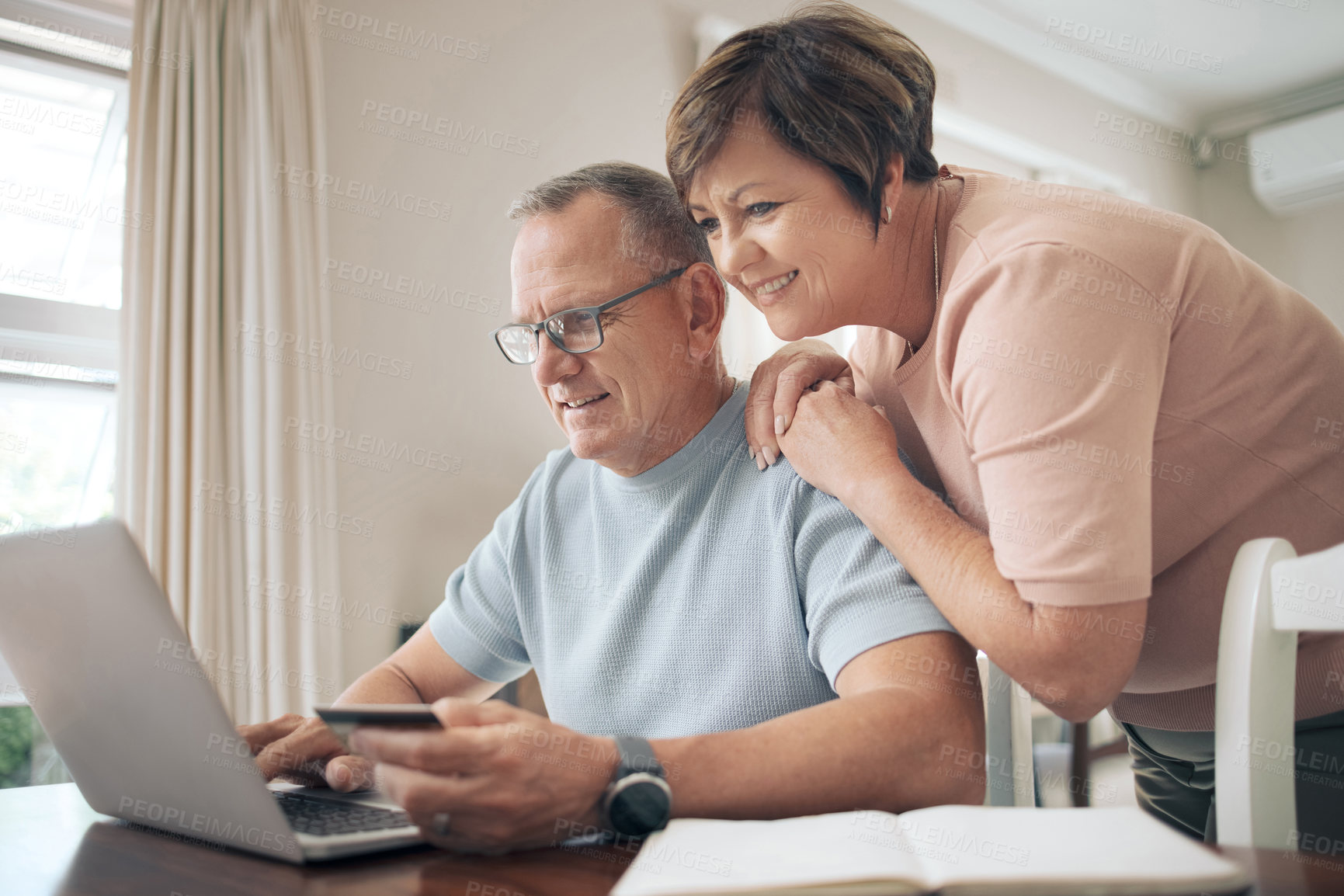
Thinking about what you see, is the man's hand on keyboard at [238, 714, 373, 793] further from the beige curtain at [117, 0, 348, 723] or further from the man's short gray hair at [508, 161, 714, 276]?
the beige curtain at [117, 0, 348, 723]

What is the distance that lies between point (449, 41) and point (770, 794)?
289 cm

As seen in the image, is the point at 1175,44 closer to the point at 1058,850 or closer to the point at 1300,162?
the point at 1300,162

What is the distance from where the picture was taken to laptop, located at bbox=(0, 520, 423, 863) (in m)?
0.67

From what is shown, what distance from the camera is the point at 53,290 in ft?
8.30

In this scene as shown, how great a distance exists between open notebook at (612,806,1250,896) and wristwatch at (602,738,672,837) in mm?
21

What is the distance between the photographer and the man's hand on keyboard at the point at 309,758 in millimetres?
990

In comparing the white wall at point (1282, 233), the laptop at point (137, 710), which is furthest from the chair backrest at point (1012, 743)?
the white wall at point (1282, 233)

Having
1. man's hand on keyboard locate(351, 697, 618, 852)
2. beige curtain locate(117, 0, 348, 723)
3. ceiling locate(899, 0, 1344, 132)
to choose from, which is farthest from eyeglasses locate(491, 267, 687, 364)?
ceiling locate(899, 0, 1344, 132)

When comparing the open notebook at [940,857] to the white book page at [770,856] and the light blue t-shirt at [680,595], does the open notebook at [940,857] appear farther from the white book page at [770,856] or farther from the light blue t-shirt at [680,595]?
the light blue t-shirt at [680,595]

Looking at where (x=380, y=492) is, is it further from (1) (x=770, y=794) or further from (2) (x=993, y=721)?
(1) (x=770, y=794)

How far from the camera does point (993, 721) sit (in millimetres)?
2609

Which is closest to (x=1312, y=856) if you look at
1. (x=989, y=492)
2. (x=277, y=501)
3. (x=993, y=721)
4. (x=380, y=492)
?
(x=989, y=492)

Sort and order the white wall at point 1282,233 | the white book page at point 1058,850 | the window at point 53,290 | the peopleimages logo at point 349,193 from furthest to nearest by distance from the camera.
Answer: the white wall at point 1282,233 < the peopleimages logo at point 349,193 < the window at point 53,290 < the white book page at point 1058,850

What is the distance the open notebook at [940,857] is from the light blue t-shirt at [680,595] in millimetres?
299
